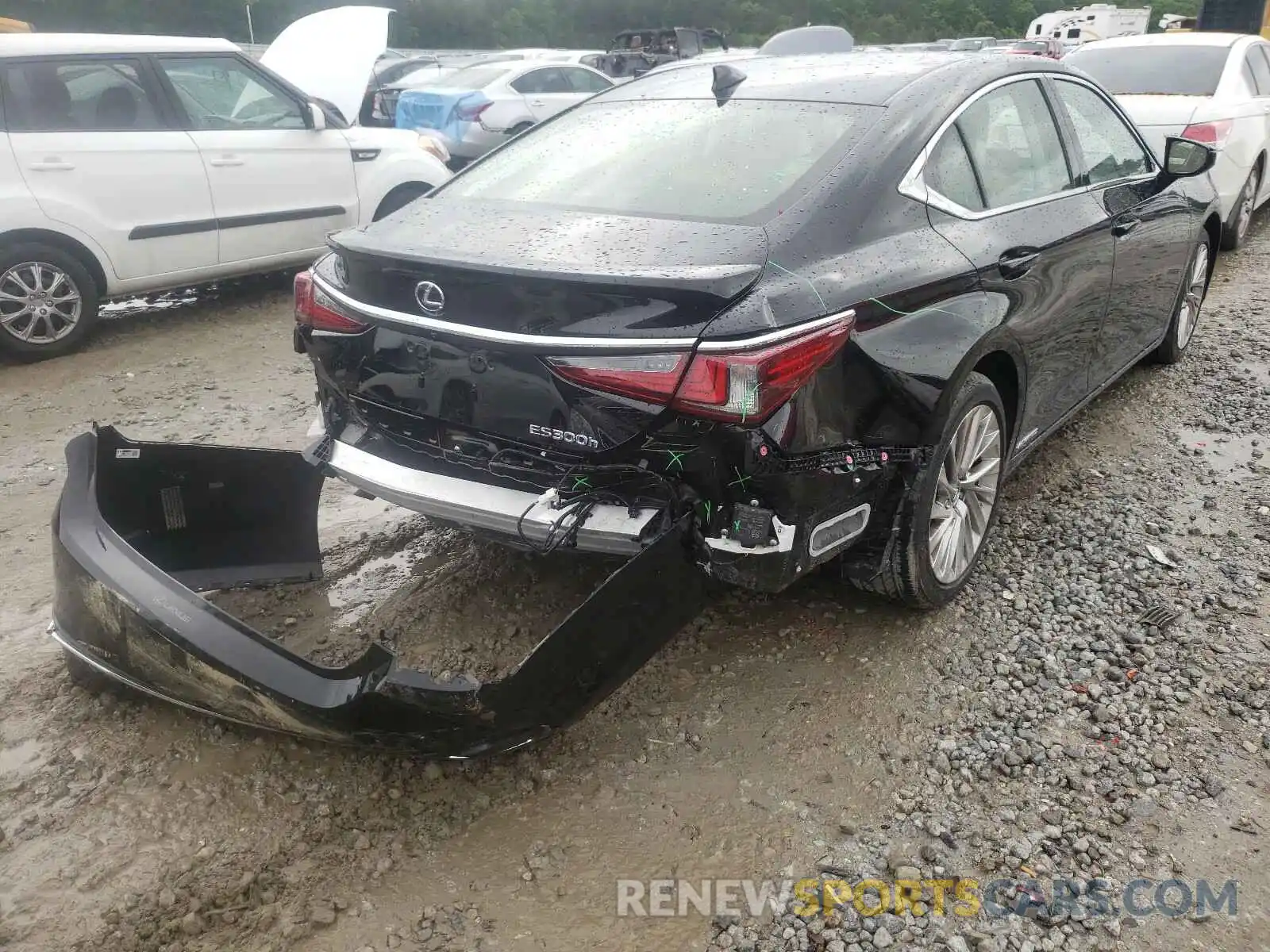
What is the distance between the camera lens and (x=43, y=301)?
18.5ft

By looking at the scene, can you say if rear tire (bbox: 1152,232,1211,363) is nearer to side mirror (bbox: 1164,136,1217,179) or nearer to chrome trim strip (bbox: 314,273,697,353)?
side mirror (bbox: 1164,136,1217,179)

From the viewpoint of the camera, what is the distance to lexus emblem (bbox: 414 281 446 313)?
248 centimetres

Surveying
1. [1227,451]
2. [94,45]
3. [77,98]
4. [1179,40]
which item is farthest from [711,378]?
[1179,40]

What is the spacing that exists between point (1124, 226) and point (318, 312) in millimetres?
2989

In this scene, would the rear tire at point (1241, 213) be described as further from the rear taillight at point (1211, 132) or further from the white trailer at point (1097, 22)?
→ the white trailer at point (1097, 22)

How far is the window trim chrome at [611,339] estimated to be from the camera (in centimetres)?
221

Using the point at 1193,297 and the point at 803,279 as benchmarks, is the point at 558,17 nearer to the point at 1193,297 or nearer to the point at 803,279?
the point at 1193,297

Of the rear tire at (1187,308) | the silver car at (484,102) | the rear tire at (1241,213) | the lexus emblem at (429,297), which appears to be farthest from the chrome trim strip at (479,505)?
the silver car at (484,102)

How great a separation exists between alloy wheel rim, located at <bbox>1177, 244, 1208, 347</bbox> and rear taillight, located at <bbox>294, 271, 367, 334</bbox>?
426 cm

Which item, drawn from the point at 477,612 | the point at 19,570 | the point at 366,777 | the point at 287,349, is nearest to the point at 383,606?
the point at 477,612

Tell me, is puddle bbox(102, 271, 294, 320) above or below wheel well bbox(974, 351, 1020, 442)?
below

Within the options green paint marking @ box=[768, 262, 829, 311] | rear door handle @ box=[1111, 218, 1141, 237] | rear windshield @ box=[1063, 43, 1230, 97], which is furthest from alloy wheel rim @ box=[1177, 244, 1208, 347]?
green paint marking @ box=[768, 262, 829, 311]

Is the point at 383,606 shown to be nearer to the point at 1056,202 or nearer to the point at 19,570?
the point at 19,570

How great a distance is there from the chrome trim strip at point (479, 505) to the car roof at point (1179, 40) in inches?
294
